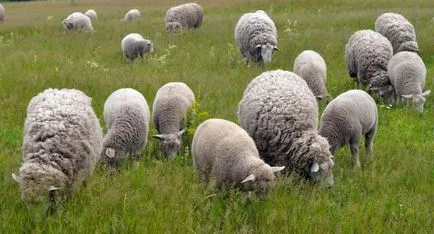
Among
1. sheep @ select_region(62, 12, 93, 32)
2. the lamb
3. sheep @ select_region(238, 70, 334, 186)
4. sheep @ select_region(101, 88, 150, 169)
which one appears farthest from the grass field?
sheep @ select_region(62, 12, 93, 32)

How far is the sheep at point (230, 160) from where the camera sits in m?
5.58

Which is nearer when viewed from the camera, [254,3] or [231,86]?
[231,86]

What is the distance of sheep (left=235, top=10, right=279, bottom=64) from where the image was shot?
1420 centimetres

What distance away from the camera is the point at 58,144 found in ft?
18.4

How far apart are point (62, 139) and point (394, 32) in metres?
11.1

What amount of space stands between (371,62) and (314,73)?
207 centimetres

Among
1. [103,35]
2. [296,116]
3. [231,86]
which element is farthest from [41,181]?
[103,35]

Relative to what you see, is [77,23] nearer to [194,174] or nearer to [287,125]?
[287,125]

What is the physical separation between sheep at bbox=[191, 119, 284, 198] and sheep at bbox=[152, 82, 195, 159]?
1.35 meters

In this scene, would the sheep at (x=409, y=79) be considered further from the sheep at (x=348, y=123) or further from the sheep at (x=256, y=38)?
the sheep at (x=256, y=38)

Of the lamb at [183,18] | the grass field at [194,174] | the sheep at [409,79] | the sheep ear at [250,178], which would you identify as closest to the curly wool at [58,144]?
the grass field at [194,174]

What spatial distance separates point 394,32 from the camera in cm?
1411

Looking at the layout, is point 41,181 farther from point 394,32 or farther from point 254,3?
point 254,3

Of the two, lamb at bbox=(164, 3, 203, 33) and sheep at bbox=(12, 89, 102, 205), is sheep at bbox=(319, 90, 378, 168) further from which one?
lamb at bbox=(164, 3, 203, 33)
